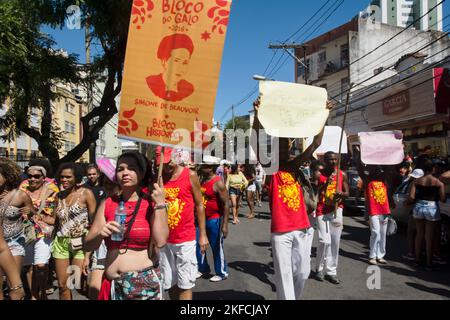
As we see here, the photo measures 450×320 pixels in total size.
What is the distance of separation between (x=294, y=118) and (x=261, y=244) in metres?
5.22

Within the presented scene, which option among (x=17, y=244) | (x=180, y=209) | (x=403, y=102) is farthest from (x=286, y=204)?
(x=403, y=102)

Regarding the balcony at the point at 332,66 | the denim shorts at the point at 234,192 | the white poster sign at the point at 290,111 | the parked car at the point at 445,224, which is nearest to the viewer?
the white poster sign at the point at 290,111

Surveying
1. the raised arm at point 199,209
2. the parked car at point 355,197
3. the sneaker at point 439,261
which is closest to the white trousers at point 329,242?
the sneaker at point 439,261

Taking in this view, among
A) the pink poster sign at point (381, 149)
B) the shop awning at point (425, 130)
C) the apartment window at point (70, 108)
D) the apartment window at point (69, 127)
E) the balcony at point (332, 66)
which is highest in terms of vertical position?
the balcony at point (332, 66)

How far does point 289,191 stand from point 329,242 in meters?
2.14

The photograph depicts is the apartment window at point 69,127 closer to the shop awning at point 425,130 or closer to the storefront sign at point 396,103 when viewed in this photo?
the storefront sign at point 396,103

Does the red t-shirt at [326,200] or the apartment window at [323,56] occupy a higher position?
the apartment window at [323,56]

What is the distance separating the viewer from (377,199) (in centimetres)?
663

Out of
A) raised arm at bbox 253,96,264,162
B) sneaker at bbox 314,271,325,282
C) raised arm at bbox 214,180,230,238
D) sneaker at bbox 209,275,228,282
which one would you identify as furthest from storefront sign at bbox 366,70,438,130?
raised arm at bbox 253,96,264,162

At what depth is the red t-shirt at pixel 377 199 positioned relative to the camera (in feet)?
21.7

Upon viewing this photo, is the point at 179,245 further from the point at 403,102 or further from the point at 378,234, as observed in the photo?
the point at 403,102

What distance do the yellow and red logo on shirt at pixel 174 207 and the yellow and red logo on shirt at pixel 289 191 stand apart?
3.38 feet

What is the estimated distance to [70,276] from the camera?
4301mm

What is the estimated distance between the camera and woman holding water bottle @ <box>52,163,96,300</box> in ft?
13.9
